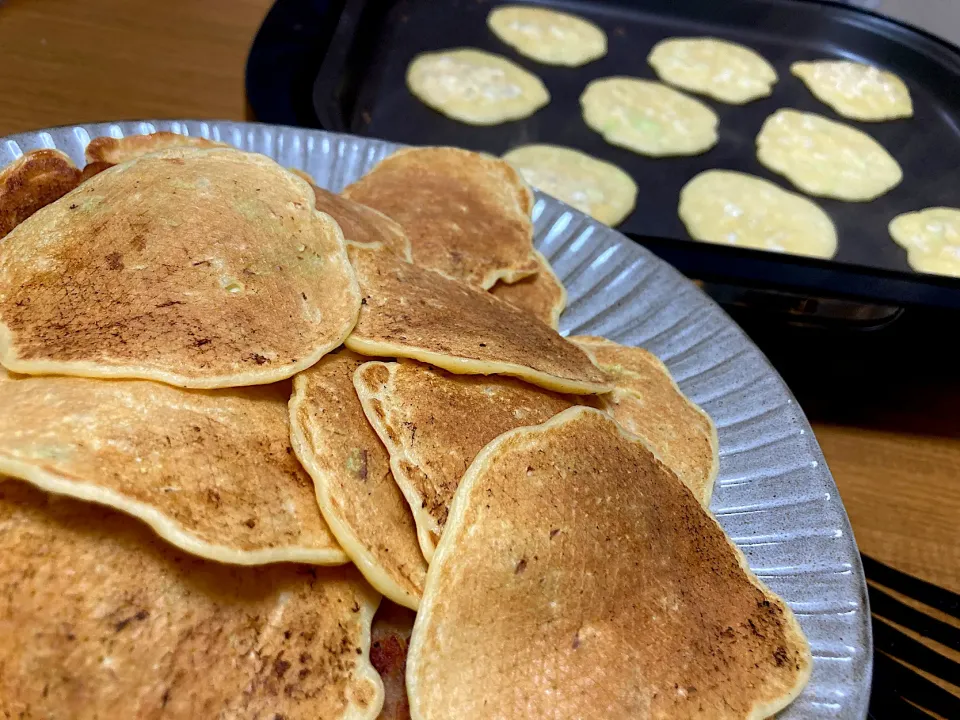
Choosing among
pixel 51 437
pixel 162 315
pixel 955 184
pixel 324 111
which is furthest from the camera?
pixel 955 184

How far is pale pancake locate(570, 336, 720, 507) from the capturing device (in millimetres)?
997

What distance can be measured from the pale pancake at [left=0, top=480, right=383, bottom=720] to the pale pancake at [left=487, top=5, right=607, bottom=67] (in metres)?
2.06

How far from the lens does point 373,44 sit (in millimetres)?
2209

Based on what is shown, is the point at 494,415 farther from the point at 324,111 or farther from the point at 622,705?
the point at 324,111

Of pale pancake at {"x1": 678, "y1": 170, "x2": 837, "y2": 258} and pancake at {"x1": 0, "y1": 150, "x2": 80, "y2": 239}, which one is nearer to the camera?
pancake at {"x1": 0, "y1": 150, "x2": 80, "y2": 239}

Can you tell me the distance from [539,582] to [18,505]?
500 mm

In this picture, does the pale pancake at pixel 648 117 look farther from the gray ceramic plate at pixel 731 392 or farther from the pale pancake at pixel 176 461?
the pale pancake at pixel 176 461

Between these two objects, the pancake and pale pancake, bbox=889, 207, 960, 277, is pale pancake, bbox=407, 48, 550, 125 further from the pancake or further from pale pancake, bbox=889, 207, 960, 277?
the pancake

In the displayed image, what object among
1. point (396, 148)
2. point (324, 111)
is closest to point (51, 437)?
point (396, 148)

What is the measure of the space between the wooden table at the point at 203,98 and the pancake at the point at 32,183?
0.93 m

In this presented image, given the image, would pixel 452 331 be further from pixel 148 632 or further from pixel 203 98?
pixel 203 98

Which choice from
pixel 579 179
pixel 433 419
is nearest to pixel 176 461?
pixel 433 419

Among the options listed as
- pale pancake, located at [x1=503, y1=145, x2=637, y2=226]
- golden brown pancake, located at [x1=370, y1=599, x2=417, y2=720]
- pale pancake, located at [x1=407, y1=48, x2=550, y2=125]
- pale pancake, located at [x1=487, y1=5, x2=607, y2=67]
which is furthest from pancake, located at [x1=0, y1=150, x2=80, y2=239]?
pale pancake, located at [x1=487, y1=5, x2=607, y2=67]

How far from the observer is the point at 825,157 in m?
2.10
